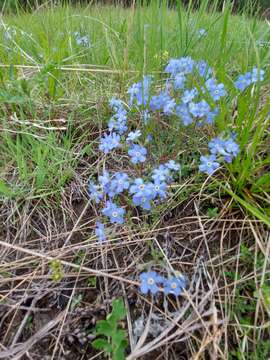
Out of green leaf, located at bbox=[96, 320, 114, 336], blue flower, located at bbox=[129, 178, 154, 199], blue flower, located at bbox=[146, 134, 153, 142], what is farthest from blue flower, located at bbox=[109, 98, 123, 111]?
green leaf, located at bbox=[96, 320, 114, 336]

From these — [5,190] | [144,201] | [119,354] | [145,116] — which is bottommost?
[119,354]

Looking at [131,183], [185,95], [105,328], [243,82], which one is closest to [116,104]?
[185,95]

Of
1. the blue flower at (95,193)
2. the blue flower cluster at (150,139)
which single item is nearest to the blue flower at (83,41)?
the blue flower cluster at (150,139)

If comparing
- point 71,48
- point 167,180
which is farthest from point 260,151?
point 71,48

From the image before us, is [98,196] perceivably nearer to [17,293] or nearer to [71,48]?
[17,293]

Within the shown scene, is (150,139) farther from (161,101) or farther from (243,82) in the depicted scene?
(243,82)

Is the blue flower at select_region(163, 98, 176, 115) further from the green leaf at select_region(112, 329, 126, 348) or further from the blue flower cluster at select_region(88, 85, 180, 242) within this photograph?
the green leaf at select_region(112, 329, 126, 348)

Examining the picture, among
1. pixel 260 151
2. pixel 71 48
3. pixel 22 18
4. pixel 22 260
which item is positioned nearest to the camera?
pixel 22 260
